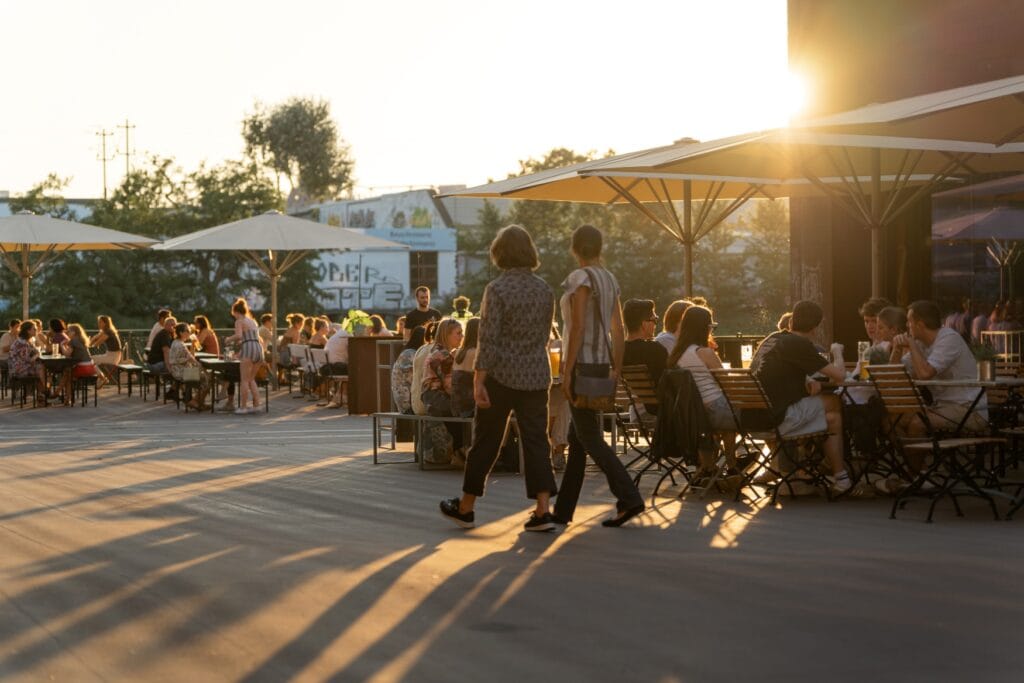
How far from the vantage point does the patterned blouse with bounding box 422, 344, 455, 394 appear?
1437 centimetres

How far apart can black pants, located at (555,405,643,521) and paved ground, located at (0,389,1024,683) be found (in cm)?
17

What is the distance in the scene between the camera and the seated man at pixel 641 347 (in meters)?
12.9

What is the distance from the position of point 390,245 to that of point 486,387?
18937 mm

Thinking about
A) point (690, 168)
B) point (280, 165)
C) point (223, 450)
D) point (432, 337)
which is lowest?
point (223, 450)

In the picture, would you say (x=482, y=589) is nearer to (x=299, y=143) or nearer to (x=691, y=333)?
(x=691, y=333)

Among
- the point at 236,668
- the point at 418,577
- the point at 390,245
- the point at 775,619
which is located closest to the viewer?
the point at 236,668

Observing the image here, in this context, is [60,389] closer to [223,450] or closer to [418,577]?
[223,450]

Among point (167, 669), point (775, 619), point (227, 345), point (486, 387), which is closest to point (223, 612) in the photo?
point (167, 669)

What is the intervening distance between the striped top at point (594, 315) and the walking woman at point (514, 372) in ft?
0.43

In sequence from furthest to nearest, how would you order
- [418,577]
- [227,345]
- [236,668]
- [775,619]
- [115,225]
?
[115,225]
[227,345]
[418,577]
[775,619]
[236,668]

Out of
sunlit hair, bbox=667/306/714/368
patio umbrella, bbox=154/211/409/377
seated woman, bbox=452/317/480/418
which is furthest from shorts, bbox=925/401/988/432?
patio umbrella, bbox=154/211/409/377

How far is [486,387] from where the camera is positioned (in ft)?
33.1

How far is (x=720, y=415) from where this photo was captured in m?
11.9

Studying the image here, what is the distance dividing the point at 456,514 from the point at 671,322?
13.3 ft
